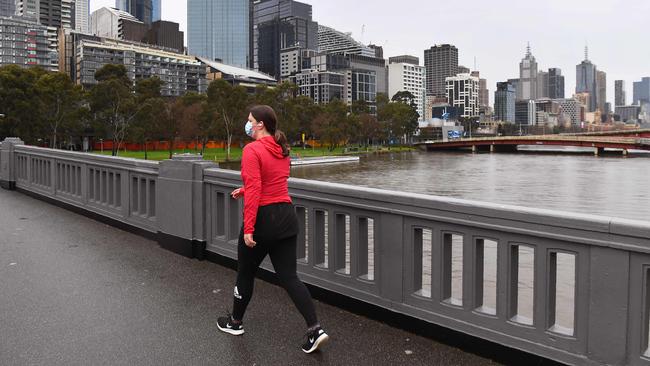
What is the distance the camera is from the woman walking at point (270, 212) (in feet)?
15.0

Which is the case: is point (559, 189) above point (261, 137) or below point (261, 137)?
below

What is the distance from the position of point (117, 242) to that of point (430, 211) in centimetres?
574

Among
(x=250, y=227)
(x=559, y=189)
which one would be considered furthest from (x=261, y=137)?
(x=559, y=189)

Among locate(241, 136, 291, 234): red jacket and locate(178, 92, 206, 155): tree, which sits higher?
locate(178, 92, 206, 155): tree

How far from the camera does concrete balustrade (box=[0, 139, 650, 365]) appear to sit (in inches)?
147

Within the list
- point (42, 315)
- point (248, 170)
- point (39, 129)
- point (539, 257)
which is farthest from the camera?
point (39, 129)

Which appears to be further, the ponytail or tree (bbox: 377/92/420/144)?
tree (bbox: 377/92/420/144)

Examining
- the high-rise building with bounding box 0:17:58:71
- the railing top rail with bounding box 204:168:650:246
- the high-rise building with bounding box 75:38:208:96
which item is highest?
the high-rise building with bounding box 0:17:58:71

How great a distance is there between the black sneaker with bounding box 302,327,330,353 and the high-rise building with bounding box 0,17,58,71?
18991cm

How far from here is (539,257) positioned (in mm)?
4191

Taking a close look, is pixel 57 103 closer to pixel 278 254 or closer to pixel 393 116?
pixel 278 254

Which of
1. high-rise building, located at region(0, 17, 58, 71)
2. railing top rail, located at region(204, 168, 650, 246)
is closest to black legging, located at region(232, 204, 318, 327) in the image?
railing top rail, located at region(204, 168, 650, 246)

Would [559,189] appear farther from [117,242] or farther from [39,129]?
[39,129]

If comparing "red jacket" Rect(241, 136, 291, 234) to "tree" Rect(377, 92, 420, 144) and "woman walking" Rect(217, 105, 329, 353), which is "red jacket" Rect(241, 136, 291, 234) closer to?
"woman walking" Rect(217, 105, 329, 353)
